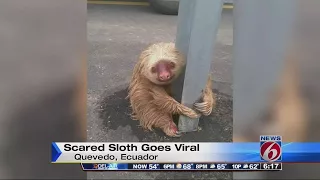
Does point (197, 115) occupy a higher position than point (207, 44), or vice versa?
point (207, 44)

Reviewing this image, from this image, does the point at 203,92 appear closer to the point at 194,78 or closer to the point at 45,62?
the point at 194,78

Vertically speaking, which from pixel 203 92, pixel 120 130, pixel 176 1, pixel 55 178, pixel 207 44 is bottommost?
pixel 55 178

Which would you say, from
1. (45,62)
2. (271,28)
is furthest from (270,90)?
(45,62)

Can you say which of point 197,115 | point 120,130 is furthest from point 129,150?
point 197,115

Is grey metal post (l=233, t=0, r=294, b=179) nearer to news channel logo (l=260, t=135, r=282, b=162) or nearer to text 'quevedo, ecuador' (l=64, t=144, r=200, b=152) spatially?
news channel logo (l=260, t=135, r=282, b=162)

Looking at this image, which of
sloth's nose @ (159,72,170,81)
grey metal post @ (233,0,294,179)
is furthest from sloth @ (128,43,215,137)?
grey metal post @ (233,0,294,179)

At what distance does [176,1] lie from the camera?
115cm

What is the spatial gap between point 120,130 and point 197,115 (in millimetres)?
256

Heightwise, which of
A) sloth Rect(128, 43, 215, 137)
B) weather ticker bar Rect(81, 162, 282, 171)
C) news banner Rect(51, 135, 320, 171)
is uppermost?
sloth Rect(128, 43, 215, 137)

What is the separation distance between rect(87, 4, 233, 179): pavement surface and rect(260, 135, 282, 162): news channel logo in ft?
0.37

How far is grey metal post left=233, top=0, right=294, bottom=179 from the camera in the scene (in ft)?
3.77

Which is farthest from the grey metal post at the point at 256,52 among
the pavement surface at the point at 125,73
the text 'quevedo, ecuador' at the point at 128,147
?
the text 'quevedo, ecuador' at the point at 128,147

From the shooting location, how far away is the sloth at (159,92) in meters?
1.18

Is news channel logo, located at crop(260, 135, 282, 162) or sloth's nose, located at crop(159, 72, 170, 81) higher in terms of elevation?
sloth's nose, located at crop(159, 72, 170, 81)
